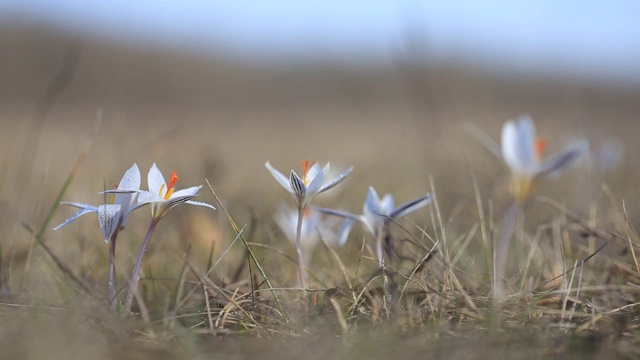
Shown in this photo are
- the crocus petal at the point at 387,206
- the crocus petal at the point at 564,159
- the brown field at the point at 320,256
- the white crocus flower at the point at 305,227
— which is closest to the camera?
the brown field at the point at 320,256

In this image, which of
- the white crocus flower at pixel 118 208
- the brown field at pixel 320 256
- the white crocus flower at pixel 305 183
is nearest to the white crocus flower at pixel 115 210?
the white crocus flower at pixel 118 208

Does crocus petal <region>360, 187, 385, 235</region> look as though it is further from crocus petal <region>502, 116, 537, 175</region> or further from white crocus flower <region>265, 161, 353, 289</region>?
crocus petal <region>502, 116, 537, 175</region>

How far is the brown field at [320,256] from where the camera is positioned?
129 cm

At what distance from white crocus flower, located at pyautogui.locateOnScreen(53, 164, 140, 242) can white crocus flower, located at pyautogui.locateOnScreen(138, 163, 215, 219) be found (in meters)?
0.02

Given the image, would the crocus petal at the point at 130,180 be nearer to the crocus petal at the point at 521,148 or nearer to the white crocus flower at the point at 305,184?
the white crocus flower at the point at 305,184

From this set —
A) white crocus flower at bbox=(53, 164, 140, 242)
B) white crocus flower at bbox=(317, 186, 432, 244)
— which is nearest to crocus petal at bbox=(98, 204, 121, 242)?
white crocus flower at bbox=(53, 164, 140, 242)

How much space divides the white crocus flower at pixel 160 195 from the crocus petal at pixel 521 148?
2.38ft

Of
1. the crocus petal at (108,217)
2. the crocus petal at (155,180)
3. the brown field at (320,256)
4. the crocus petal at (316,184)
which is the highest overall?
the crocus petal at (155,180)

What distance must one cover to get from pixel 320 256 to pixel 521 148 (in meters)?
0.97

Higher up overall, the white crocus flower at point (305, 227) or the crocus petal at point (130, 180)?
the crocus petal at point (130, 180)

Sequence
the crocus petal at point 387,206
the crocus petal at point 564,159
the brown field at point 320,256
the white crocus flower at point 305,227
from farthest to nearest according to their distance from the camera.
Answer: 1. the white crocus flower at point 305,227
2. the crocus petal at point 387,206
3. the crocus petal at point 564,159
4. the brown field at point 320,256

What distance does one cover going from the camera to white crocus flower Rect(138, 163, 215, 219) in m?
1.38

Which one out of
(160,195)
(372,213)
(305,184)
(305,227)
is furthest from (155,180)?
(305,227)

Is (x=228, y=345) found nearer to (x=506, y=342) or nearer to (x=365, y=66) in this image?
(x=506, y=342)
